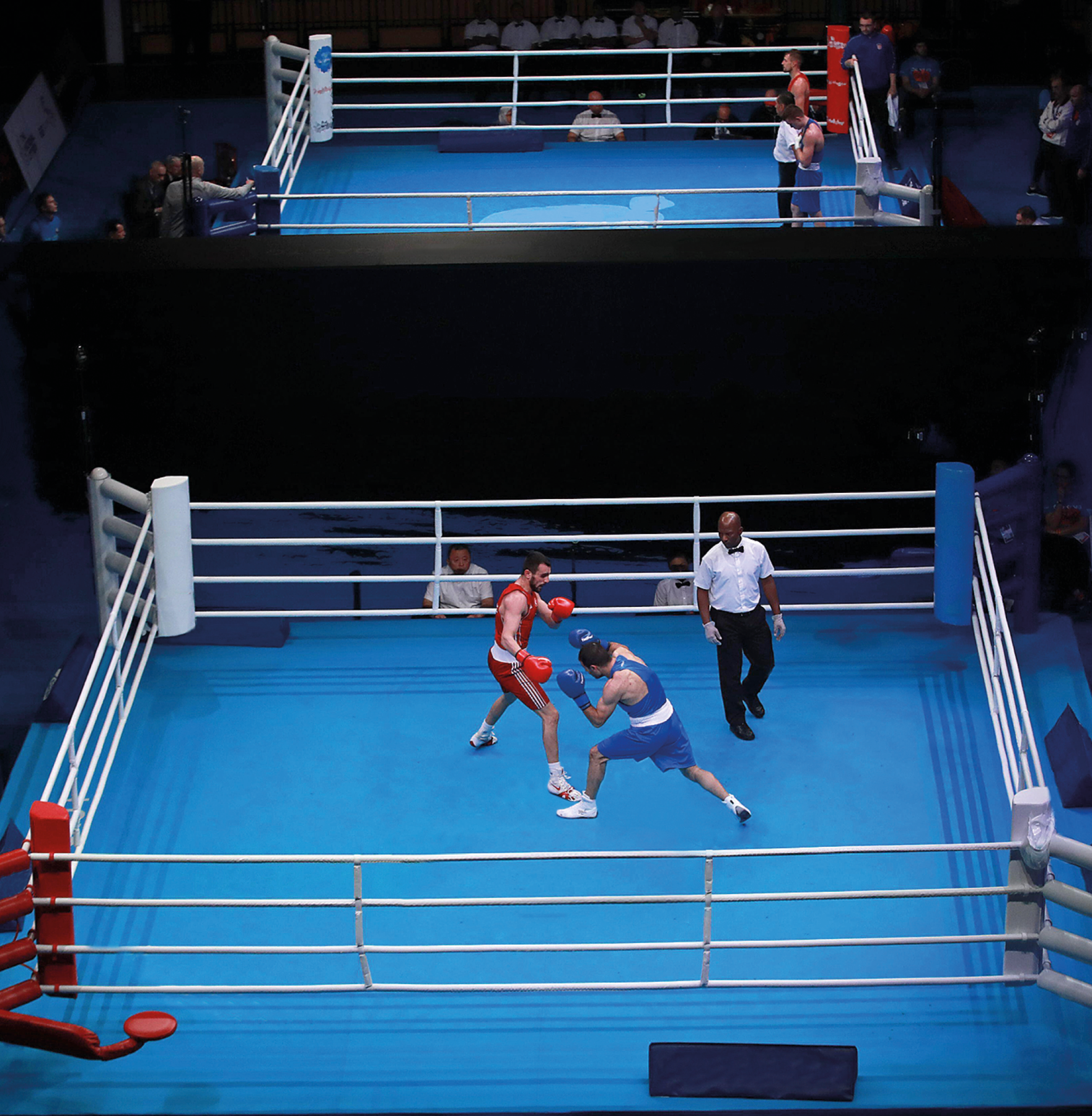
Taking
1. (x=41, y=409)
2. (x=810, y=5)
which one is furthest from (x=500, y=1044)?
(x=810, y=5)

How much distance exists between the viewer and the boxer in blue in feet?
26.1

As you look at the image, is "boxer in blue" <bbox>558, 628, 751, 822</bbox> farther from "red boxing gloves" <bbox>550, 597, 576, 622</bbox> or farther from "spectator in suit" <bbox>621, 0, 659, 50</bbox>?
"spectator in suit" <bbox>621, 0, 659, 50</bbox>

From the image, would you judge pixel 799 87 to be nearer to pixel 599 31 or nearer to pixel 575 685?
pixel 599 31

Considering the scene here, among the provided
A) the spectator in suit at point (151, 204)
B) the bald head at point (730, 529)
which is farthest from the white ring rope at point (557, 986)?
the spectator in suit at point (151, 204)

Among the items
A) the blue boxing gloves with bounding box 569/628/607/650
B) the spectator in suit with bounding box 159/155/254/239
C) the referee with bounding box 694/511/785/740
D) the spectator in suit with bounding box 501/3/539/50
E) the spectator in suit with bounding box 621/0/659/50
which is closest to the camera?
the blue boxing gloves with bounding box 569/628/607/650

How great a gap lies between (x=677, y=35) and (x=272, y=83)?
501 cm

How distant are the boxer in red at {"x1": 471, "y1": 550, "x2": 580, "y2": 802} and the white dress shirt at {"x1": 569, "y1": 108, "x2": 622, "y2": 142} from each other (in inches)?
272

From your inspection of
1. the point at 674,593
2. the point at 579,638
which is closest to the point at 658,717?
the point at 579,638

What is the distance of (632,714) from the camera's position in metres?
8.05

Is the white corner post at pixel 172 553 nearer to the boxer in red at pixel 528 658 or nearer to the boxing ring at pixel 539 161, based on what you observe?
the boxer in red at pixel 528 658

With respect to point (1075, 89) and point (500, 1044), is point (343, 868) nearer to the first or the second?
point (500, 1044)

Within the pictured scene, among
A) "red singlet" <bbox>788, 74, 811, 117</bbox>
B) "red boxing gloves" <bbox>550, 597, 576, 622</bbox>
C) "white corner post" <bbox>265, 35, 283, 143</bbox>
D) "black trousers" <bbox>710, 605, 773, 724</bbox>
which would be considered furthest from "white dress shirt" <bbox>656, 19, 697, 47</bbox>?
"red boxing gloves" <bbox>550, 597, 576, 622</bbox>

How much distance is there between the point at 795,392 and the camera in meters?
11.4

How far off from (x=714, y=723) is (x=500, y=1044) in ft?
9.79
